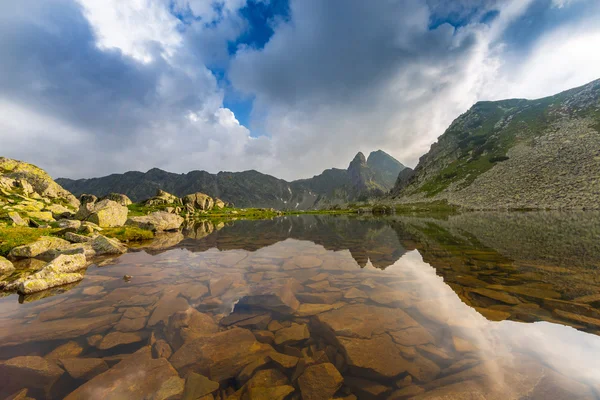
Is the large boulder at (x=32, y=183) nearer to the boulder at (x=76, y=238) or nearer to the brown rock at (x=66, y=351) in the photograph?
the boulder at (x=76, y=238)

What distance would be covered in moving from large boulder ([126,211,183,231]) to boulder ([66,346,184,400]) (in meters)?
40.5

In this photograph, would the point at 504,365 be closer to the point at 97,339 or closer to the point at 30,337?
the point at 97,339

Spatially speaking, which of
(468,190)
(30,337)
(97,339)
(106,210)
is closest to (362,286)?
(97,339)

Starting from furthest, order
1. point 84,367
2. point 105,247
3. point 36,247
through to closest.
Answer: point 105,247
point 36,247
point 84,367

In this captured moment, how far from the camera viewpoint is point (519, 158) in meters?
98.2

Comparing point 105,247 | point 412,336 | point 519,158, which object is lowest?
point 412,336

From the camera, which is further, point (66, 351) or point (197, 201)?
point (197, 201)

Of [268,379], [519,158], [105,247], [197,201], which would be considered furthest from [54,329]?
[519,158]

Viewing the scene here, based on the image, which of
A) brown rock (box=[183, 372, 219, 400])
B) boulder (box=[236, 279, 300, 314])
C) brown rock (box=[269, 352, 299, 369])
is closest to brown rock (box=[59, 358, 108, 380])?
brown rock (box=[183, 372, 219, 400])

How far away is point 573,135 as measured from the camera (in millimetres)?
85938

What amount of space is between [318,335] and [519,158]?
13067cm

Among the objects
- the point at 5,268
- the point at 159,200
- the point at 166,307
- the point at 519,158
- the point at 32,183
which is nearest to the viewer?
the point at 166,307

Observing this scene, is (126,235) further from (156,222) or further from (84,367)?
(84,367)

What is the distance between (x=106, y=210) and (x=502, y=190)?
115 meters
